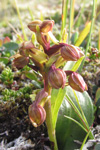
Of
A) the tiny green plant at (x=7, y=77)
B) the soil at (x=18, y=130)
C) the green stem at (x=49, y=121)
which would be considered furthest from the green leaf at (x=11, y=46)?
the green stem at (x=49, y=121)

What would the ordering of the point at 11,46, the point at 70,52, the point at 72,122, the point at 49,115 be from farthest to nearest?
the point at 11,46
the point at 72,122
the point at 49,115
the point at 70,52

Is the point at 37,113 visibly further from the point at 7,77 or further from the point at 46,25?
the point at 7,77

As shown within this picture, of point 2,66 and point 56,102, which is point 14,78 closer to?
point 2,66

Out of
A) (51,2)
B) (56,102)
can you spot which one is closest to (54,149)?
(56,102)

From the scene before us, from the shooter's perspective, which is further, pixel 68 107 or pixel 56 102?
pixel 68 107

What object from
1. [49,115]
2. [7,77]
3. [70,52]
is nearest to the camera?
[70,52]

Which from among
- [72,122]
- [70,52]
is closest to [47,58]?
[70,52]

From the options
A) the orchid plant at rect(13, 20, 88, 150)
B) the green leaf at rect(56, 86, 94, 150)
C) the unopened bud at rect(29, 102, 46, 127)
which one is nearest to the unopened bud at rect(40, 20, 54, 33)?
the orchid plant at rect(13, 20, 88, 150)

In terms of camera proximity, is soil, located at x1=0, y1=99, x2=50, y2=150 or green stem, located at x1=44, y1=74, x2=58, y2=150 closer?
green stem, located at x1=44, y1=74, x2=58, y2=150

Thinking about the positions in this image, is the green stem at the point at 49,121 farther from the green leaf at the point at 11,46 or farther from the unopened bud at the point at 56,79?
the green leaf at the point at 11,46

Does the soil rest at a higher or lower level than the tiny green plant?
lower

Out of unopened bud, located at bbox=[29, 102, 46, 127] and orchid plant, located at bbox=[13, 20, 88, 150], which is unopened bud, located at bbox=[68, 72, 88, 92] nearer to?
orchid plant, located at bbox=[13, 20, 88, 150]
